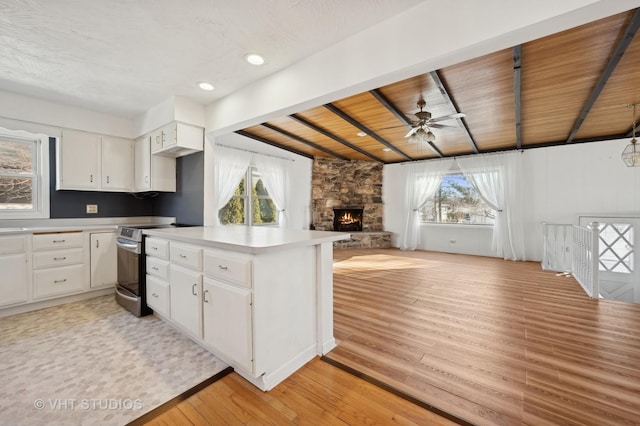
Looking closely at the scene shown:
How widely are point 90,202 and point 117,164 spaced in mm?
643

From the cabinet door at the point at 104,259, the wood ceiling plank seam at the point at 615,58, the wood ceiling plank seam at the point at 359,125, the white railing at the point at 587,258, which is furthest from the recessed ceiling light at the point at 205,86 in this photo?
the white railing at the point at 587,258

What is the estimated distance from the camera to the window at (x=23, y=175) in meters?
3.06

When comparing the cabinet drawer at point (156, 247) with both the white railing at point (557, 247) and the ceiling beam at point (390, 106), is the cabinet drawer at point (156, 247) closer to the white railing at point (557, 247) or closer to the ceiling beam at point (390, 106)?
the ceiling beam at point (390, 106)

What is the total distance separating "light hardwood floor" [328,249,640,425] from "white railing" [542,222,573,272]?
3.43 feet

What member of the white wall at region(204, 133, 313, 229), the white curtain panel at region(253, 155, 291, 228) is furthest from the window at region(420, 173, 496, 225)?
the white curtain panel at region(253, 155, 291, 228)

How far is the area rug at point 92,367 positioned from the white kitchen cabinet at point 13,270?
0.22 m

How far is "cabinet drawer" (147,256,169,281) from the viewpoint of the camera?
2.24 metres

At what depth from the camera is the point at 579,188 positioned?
5.00 metres

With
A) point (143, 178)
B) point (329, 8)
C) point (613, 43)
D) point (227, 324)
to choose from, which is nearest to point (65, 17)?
point (329, 8)

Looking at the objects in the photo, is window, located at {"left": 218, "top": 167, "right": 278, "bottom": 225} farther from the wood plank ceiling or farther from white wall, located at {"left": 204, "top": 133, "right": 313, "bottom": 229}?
the wood plank ceiling

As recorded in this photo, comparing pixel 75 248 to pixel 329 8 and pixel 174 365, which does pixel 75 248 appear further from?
pixel 329 8

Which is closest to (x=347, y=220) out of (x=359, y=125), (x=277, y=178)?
(x=277, y=178)

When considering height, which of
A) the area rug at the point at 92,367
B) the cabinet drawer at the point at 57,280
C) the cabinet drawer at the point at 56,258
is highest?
the cabinet drawer at the point at 56,258

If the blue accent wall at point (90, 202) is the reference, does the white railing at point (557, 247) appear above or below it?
below
